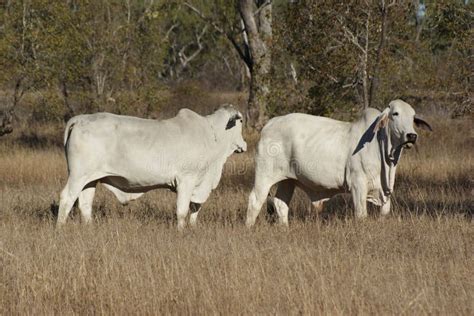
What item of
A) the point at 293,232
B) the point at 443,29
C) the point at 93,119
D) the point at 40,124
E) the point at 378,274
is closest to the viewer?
the point at 378,274

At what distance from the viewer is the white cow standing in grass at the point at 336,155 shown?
8625mm

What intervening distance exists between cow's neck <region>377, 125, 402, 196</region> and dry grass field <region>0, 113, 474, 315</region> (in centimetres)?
38

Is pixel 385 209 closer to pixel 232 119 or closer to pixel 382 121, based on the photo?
pixel 382 121

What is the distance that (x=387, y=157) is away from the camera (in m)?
8.68

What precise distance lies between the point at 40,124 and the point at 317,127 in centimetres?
1819

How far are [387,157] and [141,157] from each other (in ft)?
8.32

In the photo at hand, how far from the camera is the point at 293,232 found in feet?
27.3

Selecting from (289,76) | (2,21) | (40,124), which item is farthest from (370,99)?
(40,124)

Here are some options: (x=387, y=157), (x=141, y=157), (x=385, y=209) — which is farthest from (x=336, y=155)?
(x=141, y=157)

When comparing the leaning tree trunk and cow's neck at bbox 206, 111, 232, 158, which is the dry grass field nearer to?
cow's neck at bbox 206, 111, 232, 158

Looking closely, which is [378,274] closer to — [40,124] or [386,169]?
[386,169]

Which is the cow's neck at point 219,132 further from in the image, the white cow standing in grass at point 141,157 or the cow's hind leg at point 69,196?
the cow's hind leg at point 69,196

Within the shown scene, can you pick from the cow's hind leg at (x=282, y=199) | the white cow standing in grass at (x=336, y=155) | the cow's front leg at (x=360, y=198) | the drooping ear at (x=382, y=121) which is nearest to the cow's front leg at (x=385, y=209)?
the white cow standing in grass at (x=336, y=155)

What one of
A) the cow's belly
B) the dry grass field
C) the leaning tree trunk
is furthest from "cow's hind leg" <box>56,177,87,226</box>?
the leaning tree trunk
